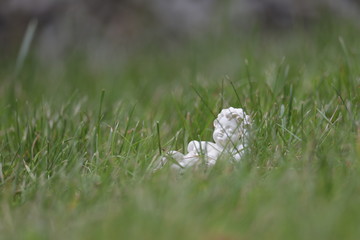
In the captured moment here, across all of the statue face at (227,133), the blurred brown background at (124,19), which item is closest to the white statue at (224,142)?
the statue face at (227,133)

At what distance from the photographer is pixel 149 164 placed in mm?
1964

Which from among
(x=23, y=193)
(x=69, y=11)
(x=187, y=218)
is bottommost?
(x=23, y=193)

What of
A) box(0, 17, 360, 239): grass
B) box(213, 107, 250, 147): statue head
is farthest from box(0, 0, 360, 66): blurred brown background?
box(213, 107, 250, 147): statue head

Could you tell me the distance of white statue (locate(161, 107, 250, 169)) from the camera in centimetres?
197

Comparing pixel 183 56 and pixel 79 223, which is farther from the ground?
pixel 183 56

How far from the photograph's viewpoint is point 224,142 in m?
2.04

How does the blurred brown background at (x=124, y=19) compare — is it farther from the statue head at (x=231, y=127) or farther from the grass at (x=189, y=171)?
the statue head at (x=231, y=127)

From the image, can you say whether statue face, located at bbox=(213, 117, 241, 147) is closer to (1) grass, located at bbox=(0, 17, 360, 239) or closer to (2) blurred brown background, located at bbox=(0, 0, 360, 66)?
(1) grass, located at bbox=(0, 17, 360, 239)

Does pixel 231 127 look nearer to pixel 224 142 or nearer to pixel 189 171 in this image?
pixel 224 142

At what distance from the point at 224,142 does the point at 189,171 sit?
0.26 metres

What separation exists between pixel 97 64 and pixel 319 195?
3.32 metres

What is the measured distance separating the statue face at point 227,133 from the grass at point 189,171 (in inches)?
2.4

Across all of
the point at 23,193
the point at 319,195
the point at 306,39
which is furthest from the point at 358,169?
the point at 306,39

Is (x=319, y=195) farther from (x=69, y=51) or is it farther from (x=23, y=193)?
(x=69, y=51)
